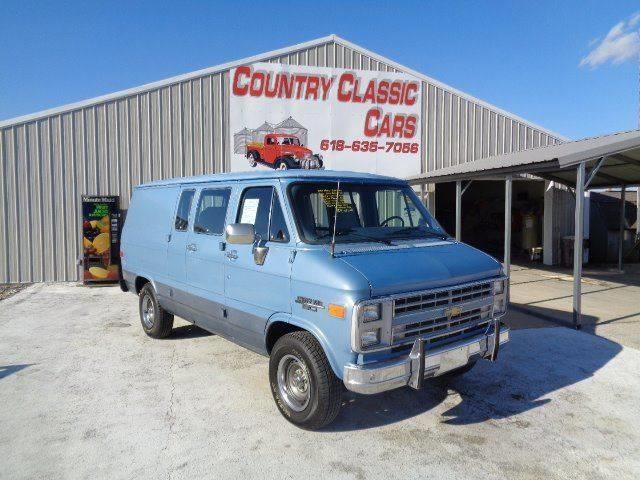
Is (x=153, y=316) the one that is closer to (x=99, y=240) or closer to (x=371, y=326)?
(x=371, y=326)

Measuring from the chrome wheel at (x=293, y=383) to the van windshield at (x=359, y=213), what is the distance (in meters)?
1.06

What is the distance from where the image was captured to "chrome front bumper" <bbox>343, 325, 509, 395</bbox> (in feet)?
11.6

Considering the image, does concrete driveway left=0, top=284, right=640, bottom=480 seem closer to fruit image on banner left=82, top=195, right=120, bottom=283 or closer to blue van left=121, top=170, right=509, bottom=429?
blue van left=121, top=170, right=509, bottom=429

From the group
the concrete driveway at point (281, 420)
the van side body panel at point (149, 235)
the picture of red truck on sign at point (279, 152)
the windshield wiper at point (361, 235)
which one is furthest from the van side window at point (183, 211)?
the picture of red truck on sign at point (279, 152)

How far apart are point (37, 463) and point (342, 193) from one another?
3.32m

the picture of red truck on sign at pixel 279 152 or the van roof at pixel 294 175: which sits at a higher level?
the picture of red truck on sign at pixel 279 152

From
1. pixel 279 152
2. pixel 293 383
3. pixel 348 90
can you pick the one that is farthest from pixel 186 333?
pixel 348 90

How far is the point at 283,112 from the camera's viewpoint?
1351 centimetres

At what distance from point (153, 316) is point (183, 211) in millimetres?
1773

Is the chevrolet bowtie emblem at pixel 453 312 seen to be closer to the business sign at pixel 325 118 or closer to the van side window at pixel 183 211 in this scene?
the van side window at pixel 183 211

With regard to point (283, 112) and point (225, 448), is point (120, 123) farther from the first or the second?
point (225, 448)

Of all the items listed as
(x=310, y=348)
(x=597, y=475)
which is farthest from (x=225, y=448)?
(x=597, y=475)

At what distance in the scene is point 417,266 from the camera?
3971 millimetres

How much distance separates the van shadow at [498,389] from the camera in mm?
4449
